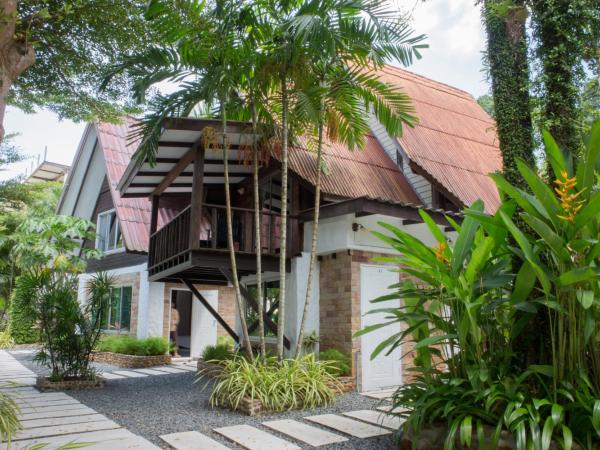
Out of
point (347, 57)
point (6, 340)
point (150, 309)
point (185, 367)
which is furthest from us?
point (6, 340)

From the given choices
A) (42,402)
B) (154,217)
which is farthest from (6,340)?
(42,402)

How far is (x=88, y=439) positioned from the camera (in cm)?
491

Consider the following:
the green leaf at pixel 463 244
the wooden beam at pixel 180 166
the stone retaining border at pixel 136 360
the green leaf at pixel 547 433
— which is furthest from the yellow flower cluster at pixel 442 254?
the stone retaining border at pixel 136 360

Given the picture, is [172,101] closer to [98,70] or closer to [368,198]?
[98,70]

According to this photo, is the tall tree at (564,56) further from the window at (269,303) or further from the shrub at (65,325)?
the shrub at (65,325)

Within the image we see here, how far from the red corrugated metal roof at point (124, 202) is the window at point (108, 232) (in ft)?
3.29

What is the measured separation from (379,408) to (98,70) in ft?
23.2

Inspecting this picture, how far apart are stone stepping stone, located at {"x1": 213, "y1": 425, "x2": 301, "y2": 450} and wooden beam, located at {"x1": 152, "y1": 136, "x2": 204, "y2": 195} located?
15.0ft

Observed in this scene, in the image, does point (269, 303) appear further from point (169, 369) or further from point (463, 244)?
point (463, 244)

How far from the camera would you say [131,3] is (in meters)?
7.57

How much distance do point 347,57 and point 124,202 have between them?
33.0 ft

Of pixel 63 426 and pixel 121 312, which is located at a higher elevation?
pixel 121 312

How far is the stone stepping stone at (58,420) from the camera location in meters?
5.54

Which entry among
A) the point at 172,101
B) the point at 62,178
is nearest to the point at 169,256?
the point at 172,101
